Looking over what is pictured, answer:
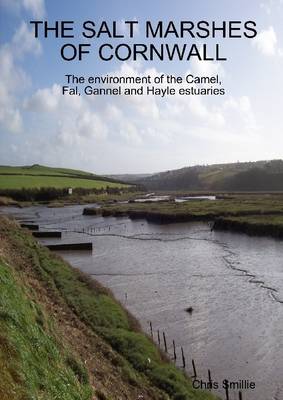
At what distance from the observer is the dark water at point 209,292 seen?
83.3 ft

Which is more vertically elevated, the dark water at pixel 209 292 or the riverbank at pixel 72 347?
the riverbank at pixel 72 347

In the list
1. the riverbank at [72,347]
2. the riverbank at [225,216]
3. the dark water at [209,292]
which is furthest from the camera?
the riverbank at [225,216]

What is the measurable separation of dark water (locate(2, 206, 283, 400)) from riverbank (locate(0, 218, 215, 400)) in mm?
3544

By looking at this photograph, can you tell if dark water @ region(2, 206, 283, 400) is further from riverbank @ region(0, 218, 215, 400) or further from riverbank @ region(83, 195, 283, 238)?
riverbank @ region(83, 195, 283, 238)

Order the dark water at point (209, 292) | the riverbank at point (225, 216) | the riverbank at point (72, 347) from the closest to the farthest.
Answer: the riverbank at point (72, 347)
the dark water at point (209, 292)
the riverbank at point (225, 216)

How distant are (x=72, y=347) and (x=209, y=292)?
Answer: 22.5 meters

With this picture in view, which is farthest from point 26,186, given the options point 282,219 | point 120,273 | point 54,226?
point 120,273

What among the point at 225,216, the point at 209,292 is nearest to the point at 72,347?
the point at 209,292

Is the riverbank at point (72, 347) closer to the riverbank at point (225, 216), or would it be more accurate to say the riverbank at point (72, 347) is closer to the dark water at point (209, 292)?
the dark water at point (209, 292)

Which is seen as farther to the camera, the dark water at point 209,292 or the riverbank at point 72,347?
the dark water at point 209,292

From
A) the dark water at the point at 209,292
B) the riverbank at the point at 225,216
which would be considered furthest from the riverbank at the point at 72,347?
the riverbank at the point at 225,216

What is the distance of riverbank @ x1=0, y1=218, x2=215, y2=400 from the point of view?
39.0 feet

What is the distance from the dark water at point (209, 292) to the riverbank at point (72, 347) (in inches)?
140

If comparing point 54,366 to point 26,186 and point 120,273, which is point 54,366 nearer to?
Result: point 120,273
